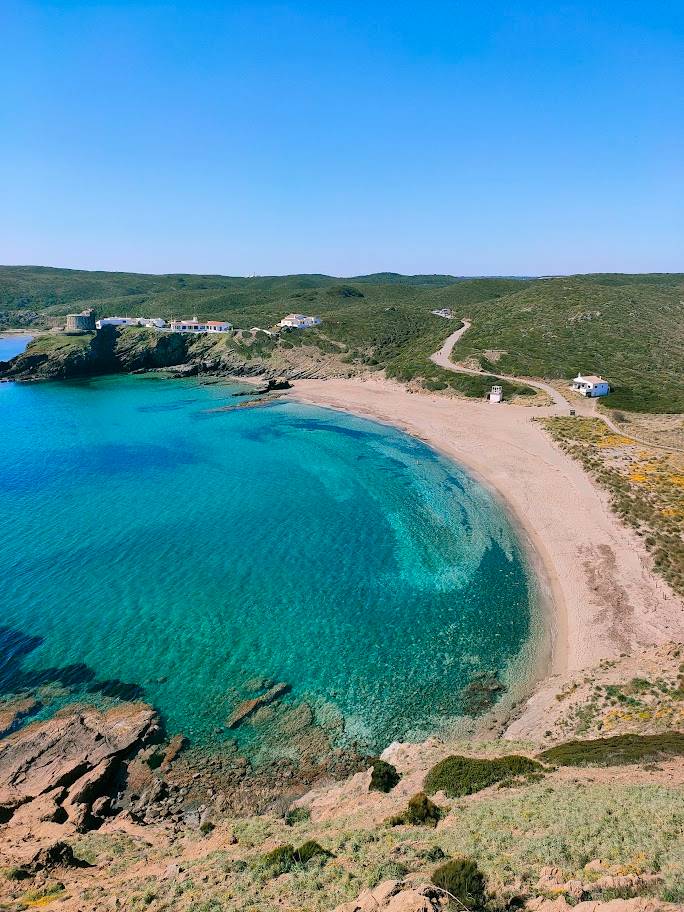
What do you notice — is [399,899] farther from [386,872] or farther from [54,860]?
[54,860]

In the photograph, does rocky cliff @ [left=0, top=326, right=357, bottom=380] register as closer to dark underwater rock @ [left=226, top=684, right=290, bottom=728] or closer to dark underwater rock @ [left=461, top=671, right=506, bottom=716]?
dark underwater rock @ [left=461, top=671, right=506, bottom=716]

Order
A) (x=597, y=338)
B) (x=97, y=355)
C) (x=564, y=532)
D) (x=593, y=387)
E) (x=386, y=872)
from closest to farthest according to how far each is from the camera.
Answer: (x=386, y=872) < (x=564, y=532) < (x=593, y=387) < (x=597, y=338) < (x=97, y=355)

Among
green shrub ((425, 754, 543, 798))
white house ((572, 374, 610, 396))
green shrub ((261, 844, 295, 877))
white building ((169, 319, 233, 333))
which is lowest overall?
green shrub ((425, 754, 543, 798))

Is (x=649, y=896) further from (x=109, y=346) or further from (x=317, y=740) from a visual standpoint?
(x=109, y=346)

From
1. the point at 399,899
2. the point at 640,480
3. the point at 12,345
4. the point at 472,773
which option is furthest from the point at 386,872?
the point at 12,345

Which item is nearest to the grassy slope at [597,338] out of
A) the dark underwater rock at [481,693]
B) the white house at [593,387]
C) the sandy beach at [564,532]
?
the white house at [593,387]

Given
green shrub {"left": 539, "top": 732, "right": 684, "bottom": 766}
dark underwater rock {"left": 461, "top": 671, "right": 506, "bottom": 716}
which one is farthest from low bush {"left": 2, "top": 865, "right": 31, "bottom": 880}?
dark underwater rock {"left": 461, "top": 671, "right": 506, "bottom": 716}
